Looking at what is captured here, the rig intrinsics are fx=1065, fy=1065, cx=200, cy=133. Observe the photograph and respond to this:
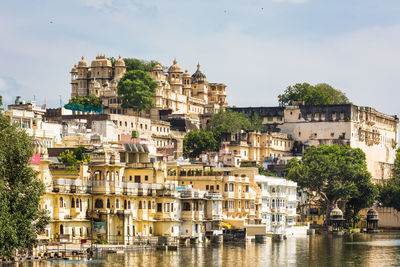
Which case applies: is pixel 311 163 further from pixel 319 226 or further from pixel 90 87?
pixel 90 87

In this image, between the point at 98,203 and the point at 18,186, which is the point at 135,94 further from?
the point at 18,186

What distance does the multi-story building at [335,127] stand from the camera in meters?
161

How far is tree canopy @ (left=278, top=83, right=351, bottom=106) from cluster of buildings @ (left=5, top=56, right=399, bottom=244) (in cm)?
1024

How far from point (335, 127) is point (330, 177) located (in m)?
33.1

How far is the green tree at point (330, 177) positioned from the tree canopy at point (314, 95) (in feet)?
144

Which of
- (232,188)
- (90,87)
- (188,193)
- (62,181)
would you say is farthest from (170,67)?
(62,181)

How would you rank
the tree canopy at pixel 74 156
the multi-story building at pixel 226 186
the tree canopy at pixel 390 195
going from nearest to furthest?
the tree canopy at pixel 74 156, the multi-story building at pixel 226 186, the tree canopy at pixel 390 195

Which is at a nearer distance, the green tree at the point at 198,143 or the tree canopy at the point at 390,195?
the tree canopy at the point at 390,195

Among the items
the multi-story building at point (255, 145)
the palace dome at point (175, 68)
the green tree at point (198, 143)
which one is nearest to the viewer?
the green tree at point (198, 143)

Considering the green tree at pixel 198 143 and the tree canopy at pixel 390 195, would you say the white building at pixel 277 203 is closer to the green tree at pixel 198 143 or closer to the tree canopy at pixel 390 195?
the green tree at pixel 198 143

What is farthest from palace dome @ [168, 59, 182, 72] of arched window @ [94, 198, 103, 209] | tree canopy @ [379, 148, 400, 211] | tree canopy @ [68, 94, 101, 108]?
→ arched window @ [94, 198, 103, 209]

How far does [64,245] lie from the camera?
7275cm

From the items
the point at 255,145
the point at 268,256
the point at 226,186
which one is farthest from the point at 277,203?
the point at 255,145

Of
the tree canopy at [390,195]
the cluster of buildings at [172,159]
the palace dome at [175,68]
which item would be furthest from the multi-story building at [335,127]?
the palace dome at [175,68]
